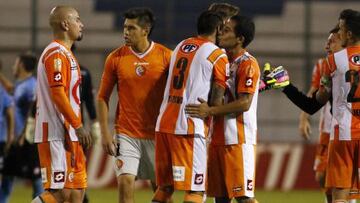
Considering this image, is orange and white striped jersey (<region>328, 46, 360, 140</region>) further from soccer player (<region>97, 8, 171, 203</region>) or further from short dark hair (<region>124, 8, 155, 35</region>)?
short dark hair (<region>124, 8, 155, 35</region>)

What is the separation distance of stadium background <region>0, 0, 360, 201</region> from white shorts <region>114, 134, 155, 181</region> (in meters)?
8.65

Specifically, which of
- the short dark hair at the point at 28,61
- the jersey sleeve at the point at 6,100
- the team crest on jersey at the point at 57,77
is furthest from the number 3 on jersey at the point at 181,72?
the jersey sleeve at the point at 6,100

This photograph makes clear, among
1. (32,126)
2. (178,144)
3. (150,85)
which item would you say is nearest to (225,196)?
(178,144)

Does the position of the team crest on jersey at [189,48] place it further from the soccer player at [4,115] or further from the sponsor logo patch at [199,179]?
the soccer player at [4,115]

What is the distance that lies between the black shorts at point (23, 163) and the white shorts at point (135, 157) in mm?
3086

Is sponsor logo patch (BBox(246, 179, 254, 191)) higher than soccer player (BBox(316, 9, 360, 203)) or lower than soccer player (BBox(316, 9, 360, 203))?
lower

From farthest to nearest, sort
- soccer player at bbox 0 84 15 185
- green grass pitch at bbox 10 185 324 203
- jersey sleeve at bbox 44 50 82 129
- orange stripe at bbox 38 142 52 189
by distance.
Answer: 1. green grass pitch at bbox 10 185 324 203
2. soccer player at bbox 0 84 15 185
3. orange stripe at bbox 38 142 52 189
4. jersey sleeve at bbox 44 50 82 129

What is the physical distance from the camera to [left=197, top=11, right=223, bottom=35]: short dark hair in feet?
27.3

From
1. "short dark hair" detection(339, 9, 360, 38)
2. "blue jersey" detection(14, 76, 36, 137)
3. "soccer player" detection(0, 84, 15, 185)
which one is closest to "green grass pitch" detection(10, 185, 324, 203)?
"soccer player" detection(0, 84, 15, 185)

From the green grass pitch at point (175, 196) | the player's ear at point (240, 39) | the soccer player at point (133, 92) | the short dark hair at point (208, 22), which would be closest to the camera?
the short dark hair at point (208, 22)

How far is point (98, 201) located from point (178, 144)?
6318 millimetres

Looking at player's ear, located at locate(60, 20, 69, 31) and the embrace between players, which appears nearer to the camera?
the embrace between players

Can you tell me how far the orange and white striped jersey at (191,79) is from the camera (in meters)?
8.30

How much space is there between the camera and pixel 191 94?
8336 millimetres
